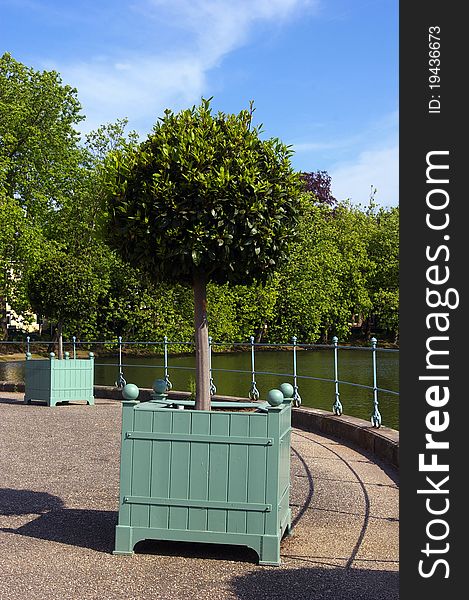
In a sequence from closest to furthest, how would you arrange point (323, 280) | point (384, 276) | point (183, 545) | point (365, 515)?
point (183, 545), point (365, 515), point (323, 280), point (384, 276)

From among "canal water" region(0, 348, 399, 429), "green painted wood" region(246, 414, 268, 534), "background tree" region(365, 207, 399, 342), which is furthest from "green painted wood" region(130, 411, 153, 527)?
"background tree" region(365, 207, 399, 342)

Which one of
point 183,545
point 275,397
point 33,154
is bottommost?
point 183,545

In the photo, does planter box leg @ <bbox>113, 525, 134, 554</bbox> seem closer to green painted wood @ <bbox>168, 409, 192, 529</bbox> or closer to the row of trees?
green painted wood @ <bbox>168, 409, 192, 529</bbox>

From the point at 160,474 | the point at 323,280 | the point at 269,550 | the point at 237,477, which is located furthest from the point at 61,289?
the point at 323,280

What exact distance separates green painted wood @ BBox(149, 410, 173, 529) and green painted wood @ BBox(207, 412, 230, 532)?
0.29 meters

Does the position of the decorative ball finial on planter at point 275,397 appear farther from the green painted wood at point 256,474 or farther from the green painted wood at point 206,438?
the green painted wood at point 206,438

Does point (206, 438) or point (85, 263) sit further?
point (85, 263)

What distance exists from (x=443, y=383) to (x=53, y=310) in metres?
18.7

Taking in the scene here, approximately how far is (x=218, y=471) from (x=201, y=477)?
12cm

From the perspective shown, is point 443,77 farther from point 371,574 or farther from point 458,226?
point 371,574

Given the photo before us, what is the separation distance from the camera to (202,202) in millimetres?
5727

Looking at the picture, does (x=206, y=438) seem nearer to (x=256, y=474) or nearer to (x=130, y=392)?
(x=256, y=474)

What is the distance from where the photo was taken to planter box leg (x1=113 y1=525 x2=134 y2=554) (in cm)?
526

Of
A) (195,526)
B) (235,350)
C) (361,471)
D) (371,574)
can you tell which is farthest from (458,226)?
(235,350)
